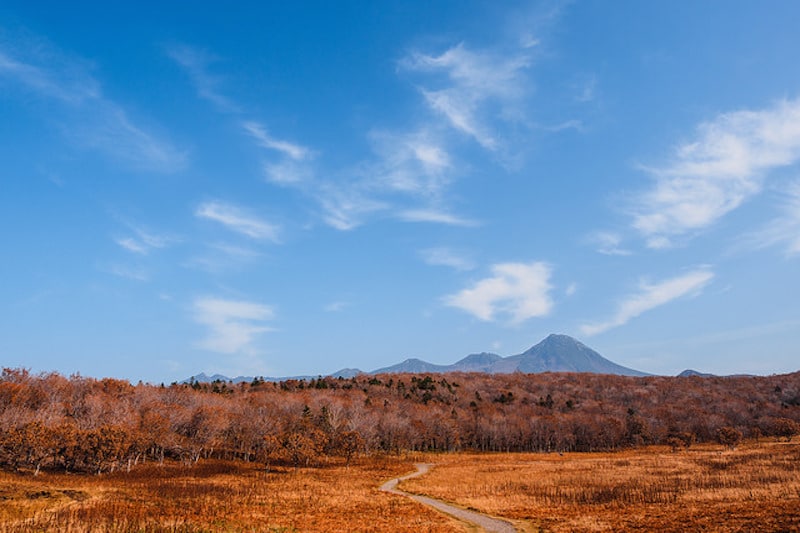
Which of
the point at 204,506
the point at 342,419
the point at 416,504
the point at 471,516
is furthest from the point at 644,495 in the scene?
the point at 342,419

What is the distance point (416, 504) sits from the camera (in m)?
40.2

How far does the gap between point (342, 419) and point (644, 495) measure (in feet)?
269

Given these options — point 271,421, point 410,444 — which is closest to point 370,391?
point 410,444

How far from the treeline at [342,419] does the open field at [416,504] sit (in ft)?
29.1

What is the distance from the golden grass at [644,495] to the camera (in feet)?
86.8

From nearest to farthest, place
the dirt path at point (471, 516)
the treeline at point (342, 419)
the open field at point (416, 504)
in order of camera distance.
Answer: the open field at point (416, 504)
the dirt path at point (471, 516)
the treeline at point (342, 419)

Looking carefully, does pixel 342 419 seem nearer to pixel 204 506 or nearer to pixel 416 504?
pixel 416 504

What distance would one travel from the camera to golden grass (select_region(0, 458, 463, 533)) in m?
29.0

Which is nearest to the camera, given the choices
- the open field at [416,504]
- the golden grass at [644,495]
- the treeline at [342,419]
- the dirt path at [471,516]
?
the golden grass at [644,495]

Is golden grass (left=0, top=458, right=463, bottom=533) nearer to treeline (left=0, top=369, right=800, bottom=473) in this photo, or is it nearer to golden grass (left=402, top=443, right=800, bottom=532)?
golden grass (left=402, top=443, right=800, bottom=532)

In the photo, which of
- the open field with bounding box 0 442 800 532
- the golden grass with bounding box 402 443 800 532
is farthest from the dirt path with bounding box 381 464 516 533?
the golden grass with bounding box 402 443 800 532

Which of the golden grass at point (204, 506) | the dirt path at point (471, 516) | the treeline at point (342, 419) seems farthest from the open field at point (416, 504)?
the treeline at point (342, 419)

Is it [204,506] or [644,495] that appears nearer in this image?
[204,506]

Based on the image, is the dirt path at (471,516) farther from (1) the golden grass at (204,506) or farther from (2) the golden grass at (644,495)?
(1) the golden grass at (204,506)
